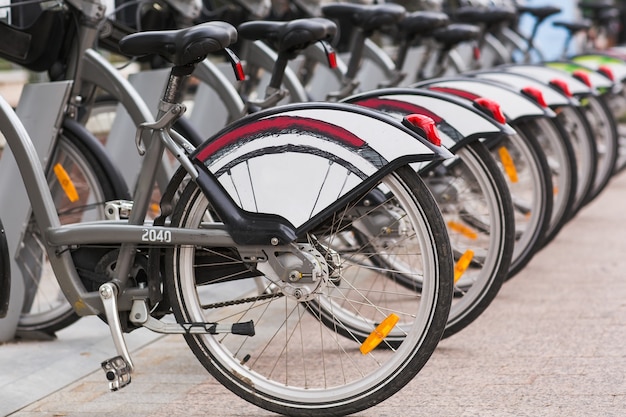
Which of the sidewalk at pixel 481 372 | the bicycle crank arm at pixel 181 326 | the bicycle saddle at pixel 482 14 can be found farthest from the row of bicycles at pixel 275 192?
the bicycle saddle at pixel 482 14

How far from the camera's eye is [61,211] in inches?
173

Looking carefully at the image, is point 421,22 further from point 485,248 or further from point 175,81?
point 175,81

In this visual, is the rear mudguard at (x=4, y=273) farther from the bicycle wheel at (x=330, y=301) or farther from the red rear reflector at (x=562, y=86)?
the red rear reflector at (x=562, y=86)

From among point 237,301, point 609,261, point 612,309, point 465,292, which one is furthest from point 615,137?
point 237,301

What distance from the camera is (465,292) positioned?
14.2 ft

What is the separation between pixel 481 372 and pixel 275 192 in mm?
1116

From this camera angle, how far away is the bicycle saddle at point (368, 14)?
5.13m

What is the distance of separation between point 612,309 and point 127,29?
2269 millimetres

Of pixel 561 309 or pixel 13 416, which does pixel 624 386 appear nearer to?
pixel 561 309

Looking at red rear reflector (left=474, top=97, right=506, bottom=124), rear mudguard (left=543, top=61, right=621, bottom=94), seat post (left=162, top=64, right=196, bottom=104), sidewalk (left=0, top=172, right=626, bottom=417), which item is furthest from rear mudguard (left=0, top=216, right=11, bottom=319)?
rear mudguard (left=543, top=61, right=621, bottom=94)

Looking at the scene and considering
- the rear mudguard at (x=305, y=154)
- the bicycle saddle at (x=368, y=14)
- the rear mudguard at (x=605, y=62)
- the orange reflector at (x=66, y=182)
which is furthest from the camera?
the rear mudguard at (x=605, y=62)

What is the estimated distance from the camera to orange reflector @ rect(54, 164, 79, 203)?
Answer: 14.3ft

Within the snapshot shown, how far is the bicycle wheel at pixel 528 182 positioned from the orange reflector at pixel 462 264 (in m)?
0.68

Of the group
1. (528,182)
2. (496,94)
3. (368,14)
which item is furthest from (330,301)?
(368,14)
